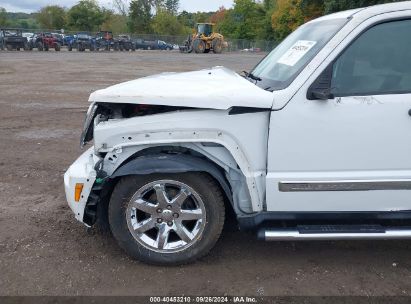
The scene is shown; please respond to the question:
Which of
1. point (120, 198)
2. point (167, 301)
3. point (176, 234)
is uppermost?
point (120, 198)

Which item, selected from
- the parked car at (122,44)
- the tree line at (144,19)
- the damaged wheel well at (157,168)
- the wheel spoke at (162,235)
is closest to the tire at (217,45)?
the parked car at (122,44)

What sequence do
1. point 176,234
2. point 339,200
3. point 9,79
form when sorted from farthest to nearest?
point 9,79
point 176,234
point 339,200

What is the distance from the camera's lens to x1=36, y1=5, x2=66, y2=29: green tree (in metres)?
83.2

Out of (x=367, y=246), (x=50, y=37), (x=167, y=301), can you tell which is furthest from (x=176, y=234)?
(x=50, y=37)

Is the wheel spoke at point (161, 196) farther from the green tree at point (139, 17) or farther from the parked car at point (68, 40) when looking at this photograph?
the green tree at point (139, 17)

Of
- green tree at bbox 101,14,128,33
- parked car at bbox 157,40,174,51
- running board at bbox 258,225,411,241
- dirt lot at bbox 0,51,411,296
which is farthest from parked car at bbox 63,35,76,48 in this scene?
running board at bbox 258,225,411,241

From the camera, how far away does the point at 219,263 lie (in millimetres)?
3482

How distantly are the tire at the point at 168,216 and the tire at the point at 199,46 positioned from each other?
137 ft

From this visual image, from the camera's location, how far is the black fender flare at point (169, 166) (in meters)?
3.16

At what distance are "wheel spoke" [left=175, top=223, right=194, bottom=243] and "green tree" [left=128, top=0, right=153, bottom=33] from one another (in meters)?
86.5

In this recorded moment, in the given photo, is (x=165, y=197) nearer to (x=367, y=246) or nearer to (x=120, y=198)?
(x=120, y=198)

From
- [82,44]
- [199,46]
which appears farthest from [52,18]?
[199,46]

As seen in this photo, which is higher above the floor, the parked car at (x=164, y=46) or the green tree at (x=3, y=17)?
the green tree at (x=3, y=17)

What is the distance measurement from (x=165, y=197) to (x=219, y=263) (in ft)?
2.36
